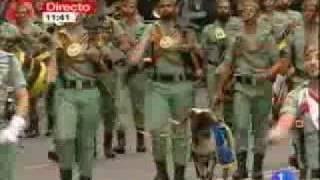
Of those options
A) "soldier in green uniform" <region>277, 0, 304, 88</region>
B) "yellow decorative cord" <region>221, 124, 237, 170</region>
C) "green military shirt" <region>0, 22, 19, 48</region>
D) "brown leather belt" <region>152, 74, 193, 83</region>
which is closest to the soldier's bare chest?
"soldier in green uniform" <region>277, 0, 304, 88</region>

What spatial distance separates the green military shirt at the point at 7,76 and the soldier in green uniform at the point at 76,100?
2311 mm

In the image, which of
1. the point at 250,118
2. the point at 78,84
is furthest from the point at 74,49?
the point at 250,118

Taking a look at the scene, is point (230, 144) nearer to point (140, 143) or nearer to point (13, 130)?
point (140, 143)

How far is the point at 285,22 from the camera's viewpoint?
46.4 ft

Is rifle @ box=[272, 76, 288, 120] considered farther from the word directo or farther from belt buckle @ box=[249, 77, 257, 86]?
the word directo

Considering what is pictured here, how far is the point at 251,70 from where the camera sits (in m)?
12.8

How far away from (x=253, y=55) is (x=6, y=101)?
13.6ft

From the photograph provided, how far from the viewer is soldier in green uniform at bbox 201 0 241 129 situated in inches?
589

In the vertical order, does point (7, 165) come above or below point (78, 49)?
below

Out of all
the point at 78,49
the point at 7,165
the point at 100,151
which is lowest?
the point at 100,151

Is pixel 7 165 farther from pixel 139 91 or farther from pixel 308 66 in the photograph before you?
pixel 139 91

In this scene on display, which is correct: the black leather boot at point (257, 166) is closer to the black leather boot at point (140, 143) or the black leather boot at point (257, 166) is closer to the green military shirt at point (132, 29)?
the green military shirt at point (132, 29)

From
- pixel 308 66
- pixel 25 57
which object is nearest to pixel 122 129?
pixel 25 57

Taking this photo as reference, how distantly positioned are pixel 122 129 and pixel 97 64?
175 inches
